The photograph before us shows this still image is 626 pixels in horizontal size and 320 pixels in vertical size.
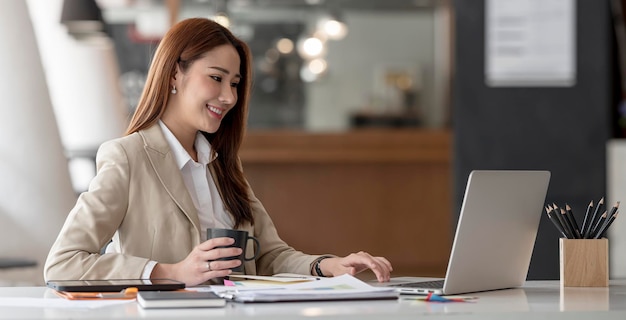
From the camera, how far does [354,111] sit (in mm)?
10164

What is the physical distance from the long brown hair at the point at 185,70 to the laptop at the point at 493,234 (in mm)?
571

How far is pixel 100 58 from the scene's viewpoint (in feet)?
25.0

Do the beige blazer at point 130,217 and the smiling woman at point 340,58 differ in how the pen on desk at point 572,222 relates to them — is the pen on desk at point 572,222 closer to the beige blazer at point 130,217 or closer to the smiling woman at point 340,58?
the beige blazer at point 130,217

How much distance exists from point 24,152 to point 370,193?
12.7 ft

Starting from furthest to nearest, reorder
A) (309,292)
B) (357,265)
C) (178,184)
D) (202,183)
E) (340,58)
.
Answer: (340,58) < (202,183) < (178,184) < (357,265) < (309,292)

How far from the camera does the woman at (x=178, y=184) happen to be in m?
2.28

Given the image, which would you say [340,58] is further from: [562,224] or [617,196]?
[562,224]

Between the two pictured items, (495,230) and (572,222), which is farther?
(572,222)

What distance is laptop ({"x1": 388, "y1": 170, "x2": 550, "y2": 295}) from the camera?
6.48ft

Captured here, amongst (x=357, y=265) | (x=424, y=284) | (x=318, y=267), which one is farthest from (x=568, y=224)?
(x=318, y=267)

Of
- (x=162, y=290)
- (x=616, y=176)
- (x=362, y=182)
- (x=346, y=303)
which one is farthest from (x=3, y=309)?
(x=362, y=182)

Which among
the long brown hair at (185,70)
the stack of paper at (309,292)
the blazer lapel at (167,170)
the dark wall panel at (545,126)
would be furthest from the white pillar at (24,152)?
the stack of paper at (309,292)

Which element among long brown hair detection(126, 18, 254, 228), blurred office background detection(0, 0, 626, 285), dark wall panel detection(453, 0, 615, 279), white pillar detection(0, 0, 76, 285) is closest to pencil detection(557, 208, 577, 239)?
long brown hair detection(126, 18, 254, 228)

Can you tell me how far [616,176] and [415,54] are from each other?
5.35 m
